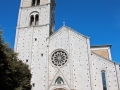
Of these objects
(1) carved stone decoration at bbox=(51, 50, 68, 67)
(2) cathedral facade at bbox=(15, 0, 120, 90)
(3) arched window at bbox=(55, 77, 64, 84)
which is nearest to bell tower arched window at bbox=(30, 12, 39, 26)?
(2) cathedral facade at bbox=(15, 0, 120, 90)

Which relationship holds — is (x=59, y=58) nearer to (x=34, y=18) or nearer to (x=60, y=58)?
(x=60, y=58)

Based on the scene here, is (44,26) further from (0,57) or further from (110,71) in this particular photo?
(0,57)

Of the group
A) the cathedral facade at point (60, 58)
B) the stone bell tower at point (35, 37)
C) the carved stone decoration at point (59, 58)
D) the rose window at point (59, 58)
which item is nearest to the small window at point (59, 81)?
the cathedral facade at point (60, 58)

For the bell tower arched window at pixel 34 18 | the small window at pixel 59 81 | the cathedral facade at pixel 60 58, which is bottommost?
the small window at pixel 59 81

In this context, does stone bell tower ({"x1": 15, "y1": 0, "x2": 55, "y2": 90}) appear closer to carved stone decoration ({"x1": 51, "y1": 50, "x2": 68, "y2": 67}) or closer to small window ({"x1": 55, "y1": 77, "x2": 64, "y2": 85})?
carved stone decoration ({"x1": 51, "y1": 50, "x2": 68, "y2": 67})

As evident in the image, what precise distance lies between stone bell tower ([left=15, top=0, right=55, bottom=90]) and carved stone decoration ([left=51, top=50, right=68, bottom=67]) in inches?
48.8

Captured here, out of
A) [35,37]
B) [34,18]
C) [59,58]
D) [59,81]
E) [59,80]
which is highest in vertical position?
[34,18]

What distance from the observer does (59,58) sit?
83.3ft

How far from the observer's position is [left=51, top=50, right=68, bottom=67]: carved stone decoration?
82.0 feet

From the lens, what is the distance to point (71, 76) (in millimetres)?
23453

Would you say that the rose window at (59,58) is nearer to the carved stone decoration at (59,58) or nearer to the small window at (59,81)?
the carved stone decoration at (59,58)

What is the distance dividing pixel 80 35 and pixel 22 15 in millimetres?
11942

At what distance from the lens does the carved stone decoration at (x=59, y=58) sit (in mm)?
25000

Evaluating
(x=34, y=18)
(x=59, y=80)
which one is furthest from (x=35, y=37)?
(x=59, y=80)
